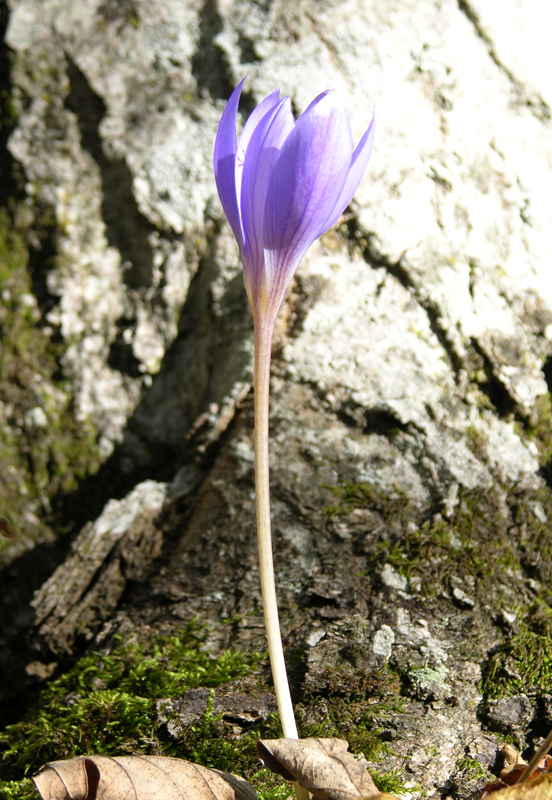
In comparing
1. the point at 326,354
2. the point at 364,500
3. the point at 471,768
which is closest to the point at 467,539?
the point at 364,500

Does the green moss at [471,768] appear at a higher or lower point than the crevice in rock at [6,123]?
lower

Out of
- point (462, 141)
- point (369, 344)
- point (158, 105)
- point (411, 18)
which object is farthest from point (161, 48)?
point (369, 344)

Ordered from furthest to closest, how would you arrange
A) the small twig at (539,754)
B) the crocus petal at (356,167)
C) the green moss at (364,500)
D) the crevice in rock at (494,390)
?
the crevice in rock at (494,390)
the green moss at (364,500)
the crocus petal at (356,167)
the small twig at (539,754)

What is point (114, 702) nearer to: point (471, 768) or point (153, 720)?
point (153, 720)

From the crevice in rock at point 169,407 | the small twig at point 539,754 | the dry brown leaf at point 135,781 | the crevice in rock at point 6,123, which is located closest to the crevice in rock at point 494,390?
the crevice in rock at point 169,407

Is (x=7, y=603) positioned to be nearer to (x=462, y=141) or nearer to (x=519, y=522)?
(x=519, y=522)

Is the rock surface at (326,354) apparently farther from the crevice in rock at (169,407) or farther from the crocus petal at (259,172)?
the crocus petal at (259,172)
